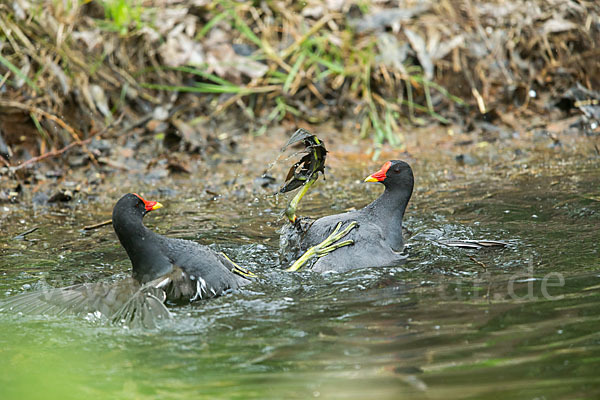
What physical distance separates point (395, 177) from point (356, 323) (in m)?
1.73

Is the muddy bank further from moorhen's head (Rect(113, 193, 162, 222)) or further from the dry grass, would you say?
moorhen's head (Rect(113, 193, 162, 222))

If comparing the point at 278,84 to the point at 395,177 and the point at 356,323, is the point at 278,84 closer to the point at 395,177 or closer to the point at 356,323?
the point at 395,177

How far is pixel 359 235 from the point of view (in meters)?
4.29

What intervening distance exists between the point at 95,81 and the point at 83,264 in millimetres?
3671

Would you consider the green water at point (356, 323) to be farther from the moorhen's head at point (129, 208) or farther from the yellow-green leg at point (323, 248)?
the moorhen's head at point (129, 208)

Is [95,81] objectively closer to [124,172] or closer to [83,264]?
[124,172]

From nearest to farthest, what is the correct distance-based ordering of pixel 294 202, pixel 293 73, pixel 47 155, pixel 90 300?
1. pixel 90 300
2. pixel 294 202
3. pixel 47 155
4. pixel 293 73

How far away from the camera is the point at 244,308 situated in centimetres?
359

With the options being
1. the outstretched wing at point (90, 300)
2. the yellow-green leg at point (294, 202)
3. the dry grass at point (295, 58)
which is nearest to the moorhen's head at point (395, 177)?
the yellow-green leg at point (294, 202)

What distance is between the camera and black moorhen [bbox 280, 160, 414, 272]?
4164mm

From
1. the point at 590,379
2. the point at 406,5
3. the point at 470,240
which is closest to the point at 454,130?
the point at 406,5

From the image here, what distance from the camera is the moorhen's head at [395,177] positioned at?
4.73 meters

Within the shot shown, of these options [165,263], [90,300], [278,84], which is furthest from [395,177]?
[278,84]

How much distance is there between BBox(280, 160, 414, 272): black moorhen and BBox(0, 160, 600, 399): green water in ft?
0.40
